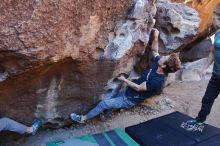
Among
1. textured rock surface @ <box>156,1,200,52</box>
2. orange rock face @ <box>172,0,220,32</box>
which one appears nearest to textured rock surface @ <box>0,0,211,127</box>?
textured rock surface @ <box>156,1,200,52</box>

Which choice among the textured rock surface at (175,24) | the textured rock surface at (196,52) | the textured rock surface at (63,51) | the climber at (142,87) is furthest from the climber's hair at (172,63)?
the textured rock surface at (196,52)

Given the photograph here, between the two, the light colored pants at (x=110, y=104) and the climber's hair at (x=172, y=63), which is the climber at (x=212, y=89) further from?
the light colored pants at (x=110, y=104)

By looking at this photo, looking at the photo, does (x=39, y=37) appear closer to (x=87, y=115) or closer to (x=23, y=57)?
(x=23, y=57)

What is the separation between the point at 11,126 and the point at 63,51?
1093 mm

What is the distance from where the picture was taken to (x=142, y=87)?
413cm

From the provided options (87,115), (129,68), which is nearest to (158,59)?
(129,68)

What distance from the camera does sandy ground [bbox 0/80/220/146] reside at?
4.39 m

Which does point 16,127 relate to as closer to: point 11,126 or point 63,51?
point 11,126

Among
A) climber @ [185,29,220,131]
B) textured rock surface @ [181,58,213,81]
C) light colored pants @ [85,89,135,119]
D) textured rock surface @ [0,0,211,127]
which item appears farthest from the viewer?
textured rock surface @ [181,58,213,81]

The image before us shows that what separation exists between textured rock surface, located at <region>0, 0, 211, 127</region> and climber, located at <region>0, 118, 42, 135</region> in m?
0.12

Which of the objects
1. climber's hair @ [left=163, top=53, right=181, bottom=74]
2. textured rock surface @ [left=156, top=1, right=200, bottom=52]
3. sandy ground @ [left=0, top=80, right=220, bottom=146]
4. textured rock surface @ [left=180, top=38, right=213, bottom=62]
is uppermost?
textured rock surface @ [left=156, top=1, right=200, bottom=52]

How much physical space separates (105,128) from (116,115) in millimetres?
324

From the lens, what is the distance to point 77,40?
376 centimetres

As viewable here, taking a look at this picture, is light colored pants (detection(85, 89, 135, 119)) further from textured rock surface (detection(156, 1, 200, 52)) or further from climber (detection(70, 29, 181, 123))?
textured rock surface (detection(156, 1, 200, 52))
